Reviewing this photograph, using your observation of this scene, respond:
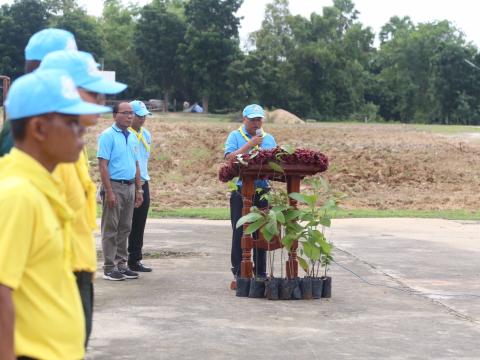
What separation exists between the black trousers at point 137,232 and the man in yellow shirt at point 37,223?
7.06 m

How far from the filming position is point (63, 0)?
90812mm

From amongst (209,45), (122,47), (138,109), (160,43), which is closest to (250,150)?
(138,109)

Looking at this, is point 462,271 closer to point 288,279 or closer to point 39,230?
point 288,279

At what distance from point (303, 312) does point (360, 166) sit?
69.7ft

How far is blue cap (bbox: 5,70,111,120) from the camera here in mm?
2865

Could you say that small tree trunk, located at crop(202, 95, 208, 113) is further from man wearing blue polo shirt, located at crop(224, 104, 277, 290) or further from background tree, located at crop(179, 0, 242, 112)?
man wearing blue polo shirt, located at crop(224, 104, 277, 290)

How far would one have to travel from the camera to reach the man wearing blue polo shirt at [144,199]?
984cm

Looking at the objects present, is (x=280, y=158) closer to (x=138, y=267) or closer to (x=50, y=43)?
(x=138, y=267)

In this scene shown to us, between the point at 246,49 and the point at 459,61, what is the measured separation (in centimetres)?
1819

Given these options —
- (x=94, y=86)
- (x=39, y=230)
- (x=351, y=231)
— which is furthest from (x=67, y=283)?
(x=351, y=231)

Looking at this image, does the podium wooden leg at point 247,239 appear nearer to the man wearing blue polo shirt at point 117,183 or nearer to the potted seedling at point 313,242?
the potted seedling at point 313,242

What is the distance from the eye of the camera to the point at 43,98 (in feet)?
9.41

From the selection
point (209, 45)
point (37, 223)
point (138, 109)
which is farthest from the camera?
point (209, 45)

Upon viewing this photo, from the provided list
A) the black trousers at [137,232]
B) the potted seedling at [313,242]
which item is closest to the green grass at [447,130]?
the black trousers at [137,232]
